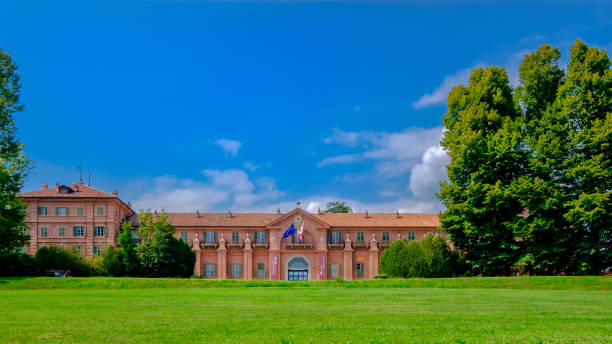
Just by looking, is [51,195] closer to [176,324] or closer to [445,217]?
[445,217]

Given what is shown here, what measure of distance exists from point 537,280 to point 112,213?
4418 centimetres

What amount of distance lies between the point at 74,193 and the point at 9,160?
24609mm

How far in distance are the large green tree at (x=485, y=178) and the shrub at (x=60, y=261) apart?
27.5m

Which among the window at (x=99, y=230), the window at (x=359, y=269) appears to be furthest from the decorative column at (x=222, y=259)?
the window at (x=359, y=269)

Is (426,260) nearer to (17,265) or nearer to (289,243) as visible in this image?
(289,243)

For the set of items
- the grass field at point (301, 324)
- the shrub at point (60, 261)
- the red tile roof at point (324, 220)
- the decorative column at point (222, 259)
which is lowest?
the decorative column at point (222, 259)

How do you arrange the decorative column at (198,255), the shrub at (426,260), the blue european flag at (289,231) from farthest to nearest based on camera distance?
the decorative column at (198,255) < the blue european flag at (289,231) < the shrub at (426,260)

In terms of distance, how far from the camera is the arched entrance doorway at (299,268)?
62.0 m

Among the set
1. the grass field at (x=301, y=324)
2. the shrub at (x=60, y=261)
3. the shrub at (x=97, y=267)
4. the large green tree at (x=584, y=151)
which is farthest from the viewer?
the shrub at (x=97, y=267)

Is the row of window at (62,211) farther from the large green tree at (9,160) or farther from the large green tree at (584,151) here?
the large green tree at (584,151)

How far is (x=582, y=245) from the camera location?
35281mm

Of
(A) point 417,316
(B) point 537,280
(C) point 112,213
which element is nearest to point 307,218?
(C) point 112,213

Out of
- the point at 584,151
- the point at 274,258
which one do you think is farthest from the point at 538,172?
the point at 274,258

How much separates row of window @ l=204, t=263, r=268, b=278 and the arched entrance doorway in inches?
111
